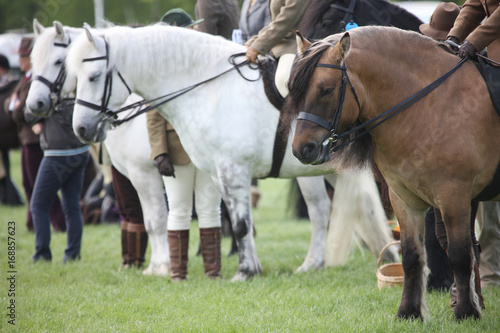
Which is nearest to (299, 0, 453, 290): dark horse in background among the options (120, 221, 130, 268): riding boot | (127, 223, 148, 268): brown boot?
(127, 223, 148, 268): brown boot

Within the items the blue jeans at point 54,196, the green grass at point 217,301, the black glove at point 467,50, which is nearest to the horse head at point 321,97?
the black glove at point 467,50

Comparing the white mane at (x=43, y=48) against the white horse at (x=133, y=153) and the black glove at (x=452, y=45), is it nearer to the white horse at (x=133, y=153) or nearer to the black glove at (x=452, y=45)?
the white horse at (x=133, y=153)

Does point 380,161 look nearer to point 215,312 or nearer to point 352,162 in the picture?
point 352,162

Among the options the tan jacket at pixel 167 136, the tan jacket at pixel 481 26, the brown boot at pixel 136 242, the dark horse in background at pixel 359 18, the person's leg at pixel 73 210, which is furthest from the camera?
the person's leg at pixel 73 210

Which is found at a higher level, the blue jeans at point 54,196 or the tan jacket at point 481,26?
the tan jacket at point 481,26

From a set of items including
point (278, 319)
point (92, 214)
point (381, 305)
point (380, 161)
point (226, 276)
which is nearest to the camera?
point (380, 161)

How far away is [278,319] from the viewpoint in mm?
4082

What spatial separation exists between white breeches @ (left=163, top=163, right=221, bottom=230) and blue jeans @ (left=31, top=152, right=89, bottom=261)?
156cm

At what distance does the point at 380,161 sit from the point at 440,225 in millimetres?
831

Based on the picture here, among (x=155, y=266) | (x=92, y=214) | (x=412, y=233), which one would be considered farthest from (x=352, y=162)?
(x=92, y=214)

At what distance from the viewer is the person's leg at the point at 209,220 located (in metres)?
5.75

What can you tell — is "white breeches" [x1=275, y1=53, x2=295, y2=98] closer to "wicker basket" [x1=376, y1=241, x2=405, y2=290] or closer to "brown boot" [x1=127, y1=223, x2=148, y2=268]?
"wicker basket" [x1=376, y1=241, x2=405, y2=290]

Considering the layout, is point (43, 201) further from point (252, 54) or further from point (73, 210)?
point (252, 54)

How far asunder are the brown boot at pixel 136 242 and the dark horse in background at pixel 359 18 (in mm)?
2980
